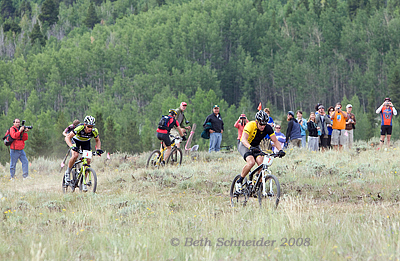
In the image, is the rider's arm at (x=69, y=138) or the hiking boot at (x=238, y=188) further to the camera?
the rider's arm at (x=69, y=138)

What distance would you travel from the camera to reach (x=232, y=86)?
94438mm

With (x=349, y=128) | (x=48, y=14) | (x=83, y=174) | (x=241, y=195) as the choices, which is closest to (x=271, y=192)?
(x=241, y=195)

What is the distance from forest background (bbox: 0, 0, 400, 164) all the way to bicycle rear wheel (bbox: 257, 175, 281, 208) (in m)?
62.9

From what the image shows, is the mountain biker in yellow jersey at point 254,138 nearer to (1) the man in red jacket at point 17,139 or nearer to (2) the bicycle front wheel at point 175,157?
(2) the bicycle front wheel at point 175,157

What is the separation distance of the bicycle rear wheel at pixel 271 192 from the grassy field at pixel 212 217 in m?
0.21

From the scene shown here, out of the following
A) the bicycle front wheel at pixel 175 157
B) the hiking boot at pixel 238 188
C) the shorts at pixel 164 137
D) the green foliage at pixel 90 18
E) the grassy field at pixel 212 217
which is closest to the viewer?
the grassy field at pixel 212 217

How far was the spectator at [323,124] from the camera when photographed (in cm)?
1432

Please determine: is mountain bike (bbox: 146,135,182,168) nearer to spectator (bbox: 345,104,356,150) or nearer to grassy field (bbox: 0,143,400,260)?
grassy field (bbox: 0,143,400,260)

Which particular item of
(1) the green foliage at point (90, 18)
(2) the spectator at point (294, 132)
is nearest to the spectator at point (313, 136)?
(2) the spectator at point (294, 132)

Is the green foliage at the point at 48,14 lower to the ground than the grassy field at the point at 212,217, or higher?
higher

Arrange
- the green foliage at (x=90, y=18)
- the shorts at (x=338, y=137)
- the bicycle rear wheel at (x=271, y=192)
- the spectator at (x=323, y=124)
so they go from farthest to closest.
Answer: the green foliage at (x=90, y=18) → the shorts at (x=338, y=137) → the spectator at (x=323, y=124) → the bicycle rear wheel at (x=271, y=192)

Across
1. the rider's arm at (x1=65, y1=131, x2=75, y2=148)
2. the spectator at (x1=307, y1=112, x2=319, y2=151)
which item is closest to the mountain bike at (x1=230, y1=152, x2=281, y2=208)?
the rider's arm at (x1=65, y1=131, x2=75, y2=148)

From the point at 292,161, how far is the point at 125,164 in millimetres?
5939

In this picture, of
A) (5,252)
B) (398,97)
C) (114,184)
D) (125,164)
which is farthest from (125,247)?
(398,97)
